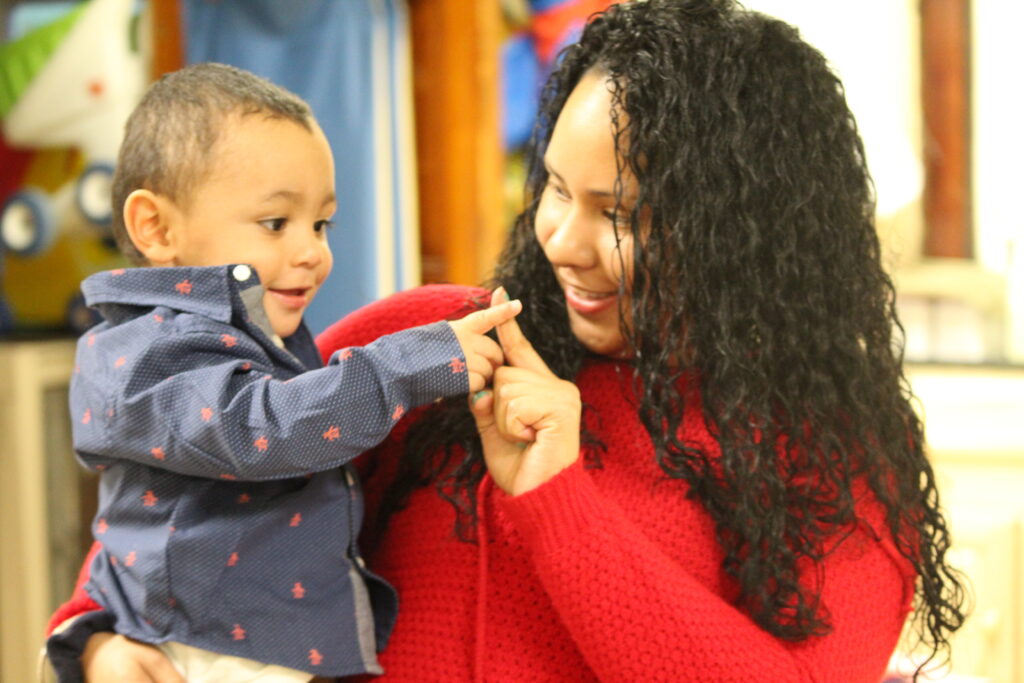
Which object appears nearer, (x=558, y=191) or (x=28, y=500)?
(x=558, y=191)

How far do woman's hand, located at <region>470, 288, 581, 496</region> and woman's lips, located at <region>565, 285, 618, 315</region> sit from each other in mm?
108

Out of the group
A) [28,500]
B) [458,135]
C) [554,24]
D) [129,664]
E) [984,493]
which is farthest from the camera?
[554,24]

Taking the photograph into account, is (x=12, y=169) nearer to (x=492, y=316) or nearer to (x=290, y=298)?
(x=290, y=298)

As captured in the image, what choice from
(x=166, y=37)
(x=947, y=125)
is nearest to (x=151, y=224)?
(x=166, y=37)

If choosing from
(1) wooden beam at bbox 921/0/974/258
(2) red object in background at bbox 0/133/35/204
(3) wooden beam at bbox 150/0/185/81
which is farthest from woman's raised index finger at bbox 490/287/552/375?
(1) wooden beam at bbox 921/0/974/258

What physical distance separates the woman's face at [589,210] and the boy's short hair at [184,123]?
27 cm

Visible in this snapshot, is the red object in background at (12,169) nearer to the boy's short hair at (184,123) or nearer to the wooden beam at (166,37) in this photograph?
the wooden beam at (166,37)

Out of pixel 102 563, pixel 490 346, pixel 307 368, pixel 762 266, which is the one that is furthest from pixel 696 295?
pixel 102 563

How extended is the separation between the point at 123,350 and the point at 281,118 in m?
0.29

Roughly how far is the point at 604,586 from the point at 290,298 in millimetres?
439

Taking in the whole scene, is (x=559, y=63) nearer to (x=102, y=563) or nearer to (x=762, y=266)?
(x=762, y=266)

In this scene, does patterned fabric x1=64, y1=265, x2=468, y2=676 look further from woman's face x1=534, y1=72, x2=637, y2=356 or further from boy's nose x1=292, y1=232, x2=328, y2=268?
woman's face x1=534, y1=72, x2=637, y2=356

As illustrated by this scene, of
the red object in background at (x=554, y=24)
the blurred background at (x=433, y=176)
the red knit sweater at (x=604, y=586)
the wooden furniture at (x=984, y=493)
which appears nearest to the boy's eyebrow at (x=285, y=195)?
the red knit sweater at (x=604, y=586)

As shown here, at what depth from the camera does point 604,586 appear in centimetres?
102
